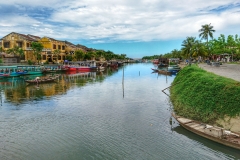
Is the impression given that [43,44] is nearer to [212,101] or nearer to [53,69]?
[53,69]

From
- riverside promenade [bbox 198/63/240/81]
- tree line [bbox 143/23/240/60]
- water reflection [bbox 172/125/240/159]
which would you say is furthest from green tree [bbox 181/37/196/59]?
water reflection [bbox 172/125/240/159]

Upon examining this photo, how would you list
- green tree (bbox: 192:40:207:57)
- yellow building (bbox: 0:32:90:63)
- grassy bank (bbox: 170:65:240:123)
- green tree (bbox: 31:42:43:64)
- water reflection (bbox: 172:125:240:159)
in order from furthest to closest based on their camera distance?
yellow building (bbox: 0:32:90:63) < green tree (bbox: 31:42:43:64) < green tree (bbox: 192:40:207:57) < grassy bank (bbox: 170:65:240:123) < water reflection (bbox: 172:125:240:159)

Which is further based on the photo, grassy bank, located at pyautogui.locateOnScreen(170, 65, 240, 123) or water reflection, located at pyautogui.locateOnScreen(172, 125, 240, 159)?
grassy bank, located at pyautogui.locateOnScreen(170, 65, 240, 123)

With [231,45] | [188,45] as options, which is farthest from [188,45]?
[231,45]

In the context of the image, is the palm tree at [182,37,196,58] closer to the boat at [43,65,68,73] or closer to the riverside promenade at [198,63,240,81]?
the riverside promenade at [198,63,240,81]

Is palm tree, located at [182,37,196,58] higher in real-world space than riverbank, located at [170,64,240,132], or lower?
higher

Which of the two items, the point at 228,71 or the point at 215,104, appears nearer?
the point at 215,104

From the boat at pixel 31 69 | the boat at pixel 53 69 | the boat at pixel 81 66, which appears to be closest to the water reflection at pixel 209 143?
the boat at pixel 31 69

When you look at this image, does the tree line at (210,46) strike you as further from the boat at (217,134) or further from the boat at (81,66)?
the boat at (217,134)

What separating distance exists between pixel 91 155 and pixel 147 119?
698 centimetres

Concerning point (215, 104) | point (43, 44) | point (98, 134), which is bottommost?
point (98, 134)

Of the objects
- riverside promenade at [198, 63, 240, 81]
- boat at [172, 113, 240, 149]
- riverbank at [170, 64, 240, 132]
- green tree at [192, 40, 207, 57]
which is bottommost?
boat at [172, 113, 240, 149]

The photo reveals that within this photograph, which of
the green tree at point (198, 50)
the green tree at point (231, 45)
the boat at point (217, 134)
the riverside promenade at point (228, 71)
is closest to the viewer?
the boat at point (217, 134)

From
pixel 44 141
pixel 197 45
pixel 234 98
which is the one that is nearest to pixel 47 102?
pixel 44 141
